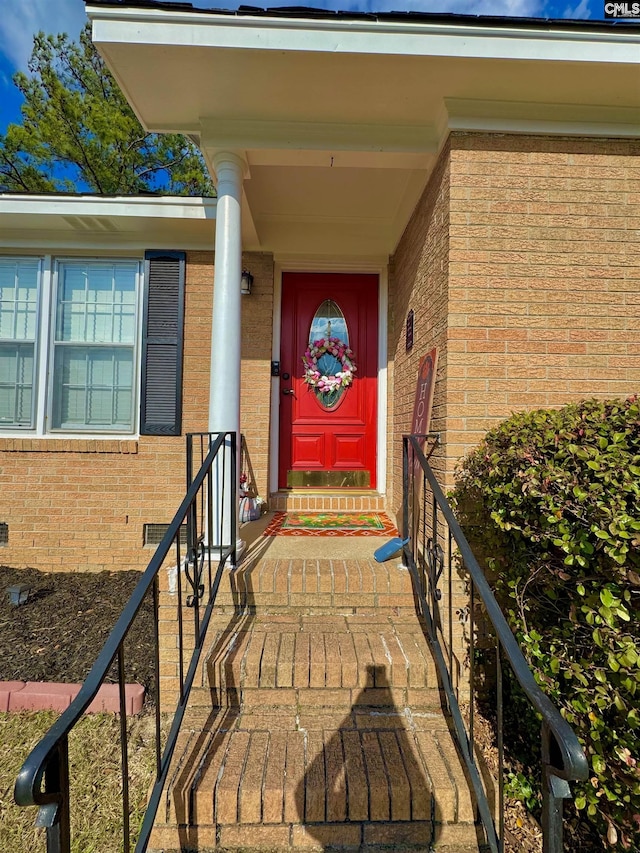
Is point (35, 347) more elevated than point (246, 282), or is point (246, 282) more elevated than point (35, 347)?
point (246, 282)

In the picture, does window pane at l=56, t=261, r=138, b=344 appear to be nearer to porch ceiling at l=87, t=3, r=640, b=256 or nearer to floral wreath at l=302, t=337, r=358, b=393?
porch ceiling at l=87, t=3, r=640, b=256

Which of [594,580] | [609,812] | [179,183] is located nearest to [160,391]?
[594,580]

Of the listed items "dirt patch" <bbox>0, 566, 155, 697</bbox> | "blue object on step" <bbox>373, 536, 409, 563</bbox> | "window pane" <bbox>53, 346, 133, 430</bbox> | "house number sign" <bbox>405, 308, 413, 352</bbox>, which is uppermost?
"house number sign" <bbox>405, 308, 413, 352</bbox>

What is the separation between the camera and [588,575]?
159 centimetres

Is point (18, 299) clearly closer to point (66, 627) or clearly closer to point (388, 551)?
point (66, 627)

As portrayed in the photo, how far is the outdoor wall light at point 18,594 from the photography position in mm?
3150

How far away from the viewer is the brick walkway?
5.03 ft

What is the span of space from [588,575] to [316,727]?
132cm

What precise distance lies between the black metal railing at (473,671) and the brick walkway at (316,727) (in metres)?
0.15

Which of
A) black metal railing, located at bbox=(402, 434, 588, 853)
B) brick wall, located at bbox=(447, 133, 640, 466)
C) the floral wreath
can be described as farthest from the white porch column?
the floral wreath

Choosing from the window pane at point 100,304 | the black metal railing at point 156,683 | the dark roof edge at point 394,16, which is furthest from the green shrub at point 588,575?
the window pane at point 100,304

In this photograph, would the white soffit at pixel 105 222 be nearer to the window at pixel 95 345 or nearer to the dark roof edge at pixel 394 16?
the window at pixel 95 345

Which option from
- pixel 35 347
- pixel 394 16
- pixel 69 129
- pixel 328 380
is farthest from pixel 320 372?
pixel 69 129

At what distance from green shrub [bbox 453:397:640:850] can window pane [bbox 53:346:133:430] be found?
3414 millimetres
